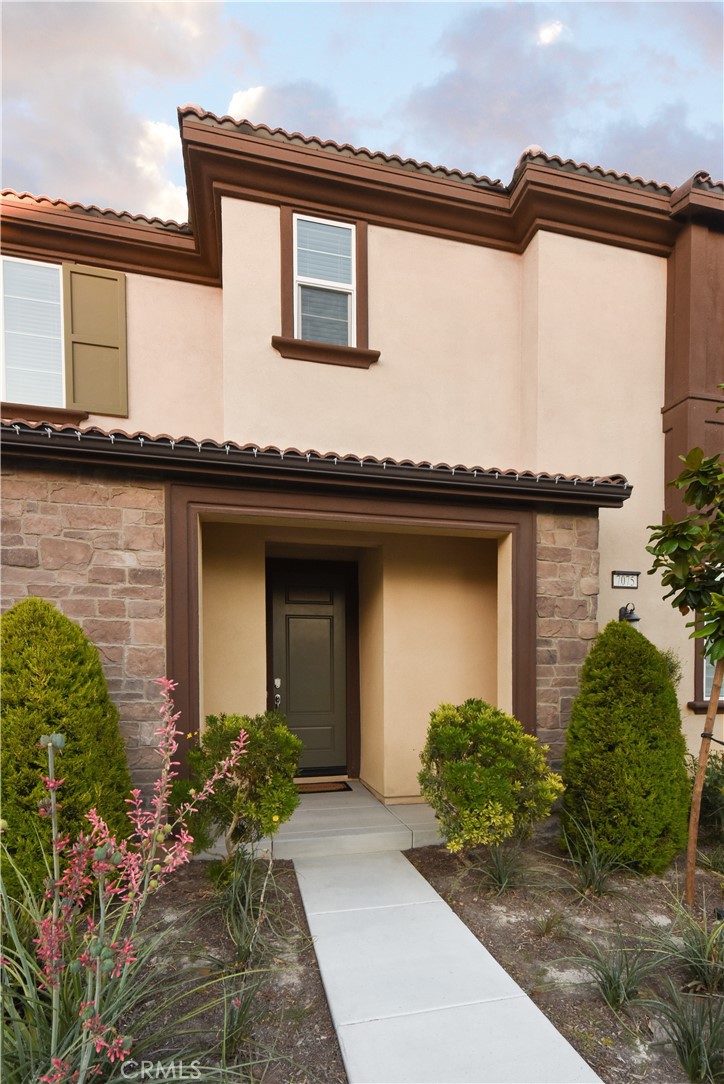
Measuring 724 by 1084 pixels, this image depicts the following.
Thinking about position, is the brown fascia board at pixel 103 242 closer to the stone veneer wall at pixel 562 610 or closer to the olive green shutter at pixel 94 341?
the olive green shutter at pixel 94 341

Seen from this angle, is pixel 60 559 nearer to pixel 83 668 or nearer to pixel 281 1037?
pixel 83 668

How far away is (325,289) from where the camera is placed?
20.1ft

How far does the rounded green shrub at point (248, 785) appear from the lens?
3.56 m

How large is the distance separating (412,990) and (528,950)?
815 mm

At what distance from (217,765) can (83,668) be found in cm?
112

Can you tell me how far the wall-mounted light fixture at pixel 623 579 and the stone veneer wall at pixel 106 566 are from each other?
4.73 meters

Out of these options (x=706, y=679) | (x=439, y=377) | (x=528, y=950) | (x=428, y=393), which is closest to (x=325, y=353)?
(x=428, y=393)

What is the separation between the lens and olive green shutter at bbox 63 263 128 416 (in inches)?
246

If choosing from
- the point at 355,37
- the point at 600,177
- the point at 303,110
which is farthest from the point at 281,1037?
the point at 303,110

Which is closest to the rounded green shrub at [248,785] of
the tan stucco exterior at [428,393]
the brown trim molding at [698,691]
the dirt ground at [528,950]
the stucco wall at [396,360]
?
the dirt ground at [528,950]

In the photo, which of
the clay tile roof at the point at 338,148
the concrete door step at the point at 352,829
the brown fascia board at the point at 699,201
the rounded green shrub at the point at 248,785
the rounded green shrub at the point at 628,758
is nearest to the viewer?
the rounded green shrub at the point at 248,785

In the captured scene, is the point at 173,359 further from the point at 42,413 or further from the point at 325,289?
the point at 325,289

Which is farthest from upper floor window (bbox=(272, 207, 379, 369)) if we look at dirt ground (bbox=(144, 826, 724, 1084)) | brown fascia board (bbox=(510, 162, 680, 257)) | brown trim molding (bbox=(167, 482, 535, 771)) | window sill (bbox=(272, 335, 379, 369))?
dirt ground (bbox=(144, 826, 724, 1084))

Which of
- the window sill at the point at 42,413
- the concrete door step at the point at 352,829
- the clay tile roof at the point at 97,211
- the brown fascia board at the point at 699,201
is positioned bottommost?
the concrete door step at the point at 352,829
